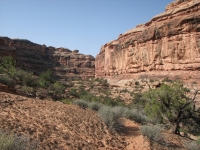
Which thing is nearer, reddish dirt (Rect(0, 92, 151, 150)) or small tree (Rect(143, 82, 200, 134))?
reddish dirt (Rect(0, 92, 151, 150))

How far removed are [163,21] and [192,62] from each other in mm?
10402

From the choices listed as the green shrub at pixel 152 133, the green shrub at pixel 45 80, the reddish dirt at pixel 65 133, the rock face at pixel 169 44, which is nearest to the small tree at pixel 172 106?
the green shrub at pixel 152 133

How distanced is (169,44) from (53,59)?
6384cm

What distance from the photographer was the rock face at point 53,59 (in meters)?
70.0

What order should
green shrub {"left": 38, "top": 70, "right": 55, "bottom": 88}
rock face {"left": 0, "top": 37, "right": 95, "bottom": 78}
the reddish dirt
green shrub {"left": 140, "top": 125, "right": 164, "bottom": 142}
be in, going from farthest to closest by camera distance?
rock face {"left": 0, "top": 37, "right": 95, "bottom": 78}
green shrub {"left": 38, "top": 70, "right": 55, "bottom": 88}
green shrub {"left": 140, "top": 125, "right": 164, "bottom": 142}
the reddish dirt

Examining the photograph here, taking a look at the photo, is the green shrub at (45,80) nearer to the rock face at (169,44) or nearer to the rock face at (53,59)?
the rock face at (169,44)

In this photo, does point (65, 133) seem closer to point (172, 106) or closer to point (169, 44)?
point (172, 106)

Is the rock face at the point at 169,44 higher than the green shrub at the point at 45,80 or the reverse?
A: higher

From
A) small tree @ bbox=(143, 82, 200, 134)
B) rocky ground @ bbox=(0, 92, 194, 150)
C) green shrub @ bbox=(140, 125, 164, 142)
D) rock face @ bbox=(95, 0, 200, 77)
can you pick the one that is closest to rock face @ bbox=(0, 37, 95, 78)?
rock face @ bbox=(95, 0, 200, 77)

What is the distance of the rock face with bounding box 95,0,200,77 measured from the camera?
84.3 ft

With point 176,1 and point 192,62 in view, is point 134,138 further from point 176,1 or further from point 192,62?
point 176,1

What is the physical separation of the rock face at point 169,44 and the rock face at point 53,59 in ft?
134

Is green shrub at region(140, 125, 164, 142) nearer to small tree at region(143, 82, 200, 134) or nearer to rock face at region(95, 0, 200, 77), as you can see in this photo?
small tree at region(143, 82, 200, 134)

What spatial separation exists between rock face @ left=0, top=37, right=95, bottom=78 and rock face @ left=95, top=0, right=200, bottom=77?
4084 centimetres
